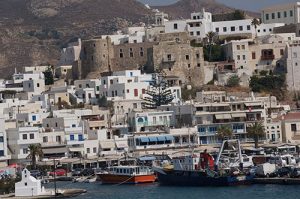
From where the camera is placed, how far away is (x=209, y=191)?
63.7m

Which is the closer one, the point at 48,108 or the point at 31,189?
the point at 31,189

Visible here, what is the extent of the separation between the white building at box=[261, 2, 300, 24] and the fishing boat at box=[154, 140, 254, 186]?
3363 cm

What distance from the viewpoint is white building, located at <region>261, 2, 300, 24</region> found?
102 meters

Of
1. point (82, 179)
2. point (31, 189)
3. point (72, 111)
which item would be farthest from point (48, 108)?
point (31, 189)

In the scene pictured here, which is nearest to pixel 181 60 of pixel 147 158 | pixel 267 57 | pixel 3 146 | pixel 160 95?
pixel 160 95

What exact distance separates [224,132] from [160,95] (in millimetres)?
10586

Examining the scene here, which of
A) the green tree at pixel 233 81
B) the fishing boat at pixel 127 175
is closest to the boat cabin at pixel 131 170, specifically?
the fishing boat at pixel 127 175

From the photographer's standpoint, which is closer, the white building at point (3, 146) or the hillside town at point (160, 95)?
the white building at point (3, 146)

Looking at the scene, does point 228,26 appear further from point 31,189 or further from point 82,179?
point 31,189

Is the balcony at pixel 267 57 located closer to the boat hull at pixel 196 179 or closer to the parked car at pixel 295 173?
the boat hull at pixel 196 179

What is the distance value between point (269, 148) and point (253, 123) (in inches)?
151

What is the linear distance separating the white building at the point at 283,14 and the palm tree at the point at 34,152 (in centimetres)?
3237

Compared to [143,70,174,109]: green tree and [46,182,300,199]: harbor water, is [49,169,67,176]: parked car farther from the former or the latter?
[143,70,174,109]: green tree

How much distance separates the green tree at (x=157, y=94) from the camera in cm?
8819
